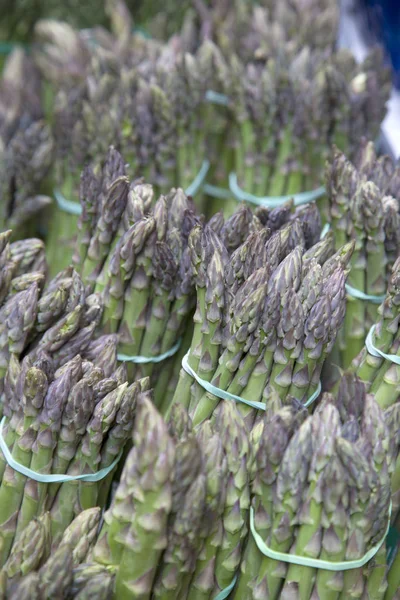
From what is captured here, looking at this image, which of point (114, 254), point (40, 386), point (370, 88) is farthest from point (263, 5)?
point (40, 386)

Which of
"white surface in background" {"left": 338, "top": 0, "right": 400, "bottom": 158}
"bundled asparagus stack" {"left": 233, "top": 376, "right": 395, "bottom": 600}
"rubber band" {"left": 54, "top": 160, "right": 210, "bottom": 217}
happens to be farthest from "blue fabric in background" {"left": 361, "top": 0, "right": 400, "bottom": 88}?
"bundled asparagus stack" {"left": 233, "top": 376, "right": 395, "bottom": 600}

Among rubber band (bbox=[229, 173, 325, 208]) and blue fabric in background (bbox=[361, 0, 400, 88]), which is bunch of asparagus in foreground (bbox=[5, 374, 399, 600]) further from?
blue fabric in background (bbox=[361, 0, 400, 88])

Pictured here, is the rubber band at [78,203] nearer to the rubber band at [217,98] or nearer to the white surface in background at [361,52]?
the rubber band at [217,98]

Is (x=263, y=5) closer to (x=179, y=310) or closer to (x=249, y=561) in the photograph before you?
(x=179, y=310)

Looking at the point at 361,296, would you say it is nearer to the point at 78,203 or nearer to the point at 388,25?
the point at 78,203

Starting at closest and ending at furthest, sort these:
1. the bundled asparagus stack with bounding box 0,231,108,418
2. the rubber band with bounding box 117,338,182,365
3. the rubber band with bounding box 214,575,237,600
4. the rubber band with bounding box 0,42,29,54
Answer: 1. the rubber band with bounding box 214,575,237,600
2. the bundled asparagus stack with bounding box 0,231,108,418
3. the rubber band with bounding box 117,338,182,365
4. the rubber band with bounding box 0,42,29,54

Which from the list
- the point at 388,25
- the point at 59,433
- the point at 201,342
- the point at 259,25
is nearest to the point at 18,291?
the point at 59,433
